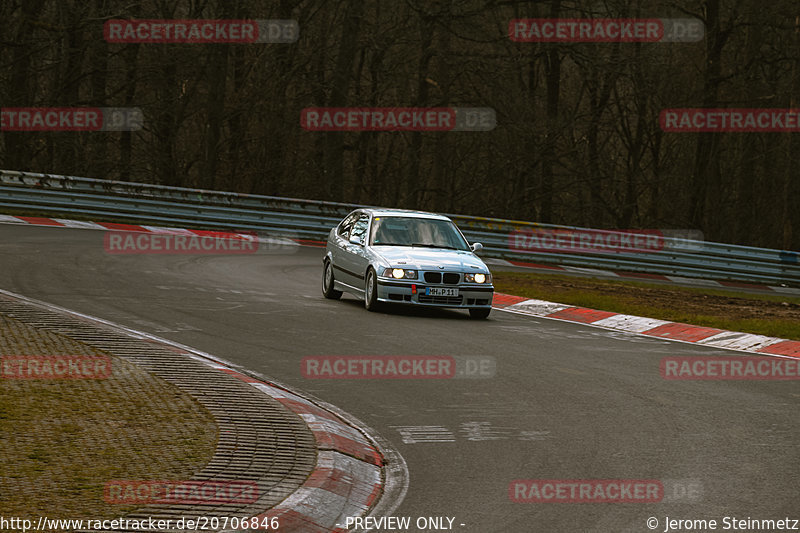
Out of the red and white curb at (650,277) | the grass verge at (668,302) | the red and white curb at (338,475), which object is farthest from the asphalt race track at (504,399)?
the red and white curb at (650,277)

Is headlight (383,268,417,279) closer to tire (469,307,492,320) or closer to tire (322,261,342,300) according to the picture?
tire (469,307,492,320)

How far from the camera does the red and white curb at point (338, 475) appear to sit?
5562mm

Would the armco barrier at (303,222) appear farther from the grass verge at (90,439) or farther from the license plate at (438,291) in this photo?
the grass verge at (90,439)

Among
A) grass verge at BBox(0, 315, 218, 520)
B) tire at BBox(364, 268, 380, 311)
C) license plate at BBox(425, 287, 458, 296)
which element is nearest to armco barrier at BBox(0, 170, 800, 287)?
tire at BBox(364, 268, 380, 311)

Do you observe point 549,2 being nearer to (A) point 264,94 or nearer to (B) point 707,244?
(A) point 264,94

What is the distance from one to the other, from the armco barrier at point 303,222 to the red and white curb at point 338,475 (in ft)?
65.7

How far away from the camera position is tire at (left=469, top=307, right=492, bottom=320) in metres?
15.6

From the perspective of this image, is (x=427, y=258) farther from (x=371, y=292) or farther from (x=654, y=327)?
(x=654, y=327)

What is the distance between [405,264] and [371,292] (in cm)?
66

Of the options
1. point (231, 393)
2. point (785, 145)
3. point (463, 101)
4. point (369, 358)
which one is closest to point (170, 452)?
point (231, 393)

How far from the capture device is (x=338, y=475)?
6.35 meters

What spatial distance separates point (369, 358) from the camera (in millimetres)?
11148

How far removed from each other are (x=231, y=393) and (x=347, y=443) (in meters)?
1.59

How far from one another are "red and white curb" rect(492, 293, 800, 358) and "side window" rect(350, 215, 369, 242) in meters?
2.70
